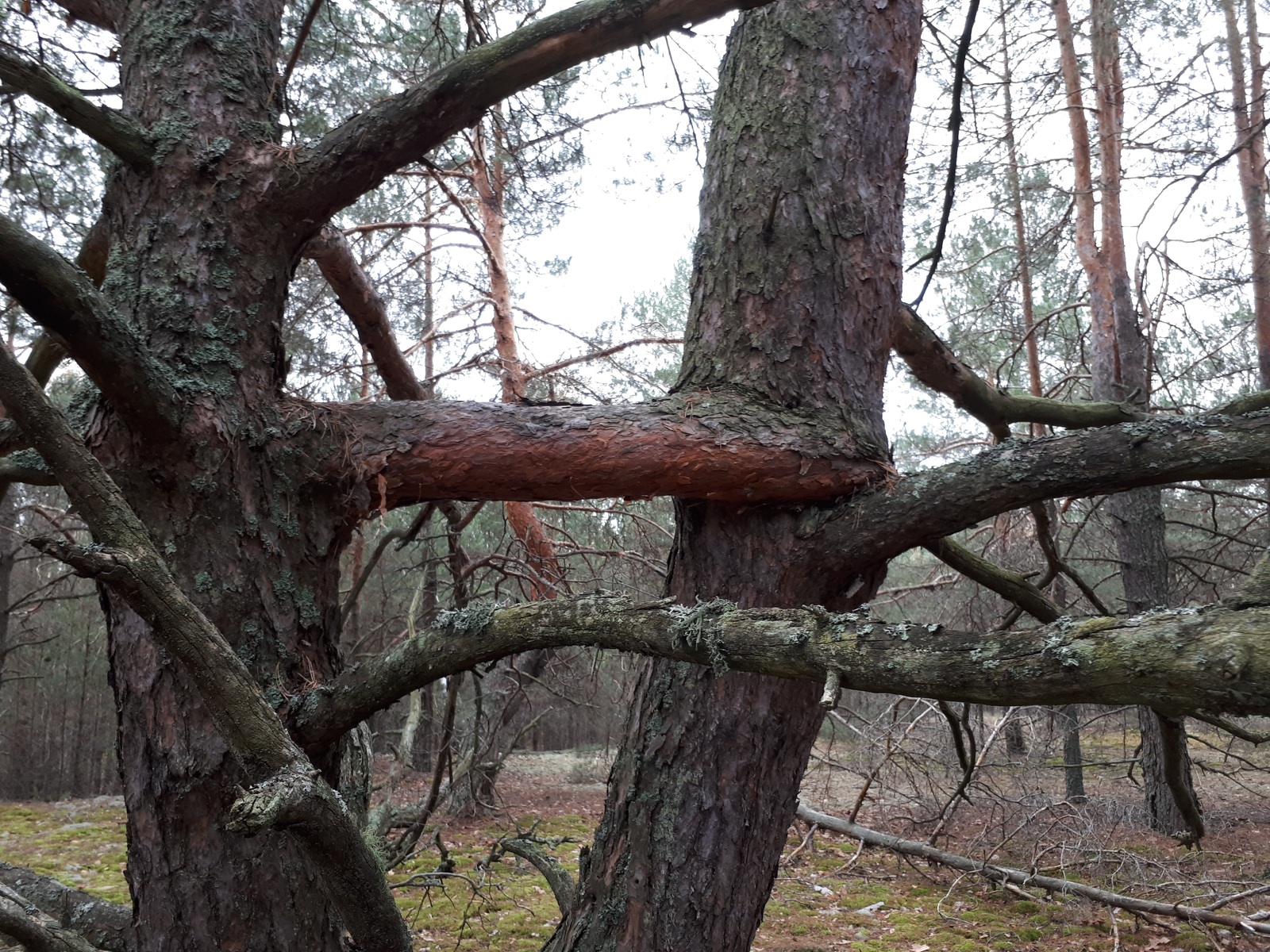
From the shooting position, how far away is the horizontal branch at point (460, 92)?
1623 mm

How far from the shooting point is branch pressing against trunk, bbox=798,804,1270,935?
4137 millimetres

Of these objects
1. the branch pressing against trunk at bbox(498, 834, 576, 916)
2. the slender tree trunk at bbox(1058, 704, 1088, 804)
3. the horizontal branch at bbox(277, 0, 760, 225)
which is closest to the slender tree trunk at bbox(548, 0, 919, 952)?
the branch pressing against trunk at bbox(498, 834, 576, 916)

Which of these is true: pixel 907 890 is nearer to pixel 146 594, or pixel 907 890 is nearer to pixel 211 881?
pixel 211 881

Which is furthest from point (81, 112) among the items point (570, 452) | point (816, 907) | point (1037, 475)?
point (816, 907)

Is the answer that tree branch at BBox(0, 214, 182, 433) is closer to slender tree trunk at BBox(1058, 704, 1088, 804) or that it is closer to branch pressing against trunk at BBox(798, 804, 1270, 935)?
branch pressing against trunk at BBox(798, 804, 1270, 935)

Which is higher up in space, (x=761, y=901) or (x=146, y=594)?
(x=146, y=594)

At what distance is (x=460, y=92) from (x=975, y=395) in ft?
5.99

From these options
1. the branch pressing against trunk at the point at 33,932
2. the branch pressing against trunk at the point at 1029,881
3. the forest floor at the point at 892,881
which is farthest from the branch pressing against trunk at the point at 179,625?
the branch pressing against trunk at the point at 1029,881

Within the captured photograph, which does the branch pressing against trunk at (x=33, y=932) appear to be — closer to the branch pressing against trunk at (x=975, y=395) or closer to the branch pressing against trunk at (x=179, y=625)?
the branch pressing against trunk at (x=179, y=625)

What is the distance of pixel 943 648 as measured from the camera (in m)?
1.12

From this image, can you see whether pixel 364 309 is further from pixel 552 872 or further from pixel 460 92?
pixel 552 872

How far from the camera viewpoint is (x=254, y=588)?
1895 mm

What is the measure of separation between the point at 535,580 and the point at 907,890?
142 inches

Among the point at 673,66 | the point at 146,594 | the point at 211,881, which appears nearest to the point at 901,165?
the point at 673,66
